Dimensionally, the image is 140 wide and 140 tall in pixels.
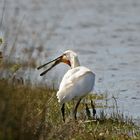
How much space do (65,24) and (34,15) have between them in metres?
2.39

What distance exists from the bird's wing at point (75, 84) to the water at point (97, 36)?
1.68 feet

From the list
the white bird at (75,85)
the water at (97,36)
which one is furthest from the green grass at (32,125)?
the water at (97,36)

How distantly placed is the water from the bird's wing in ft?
1.68

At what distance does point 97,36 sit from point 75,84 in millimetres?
12766

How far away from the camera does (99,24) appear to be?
2641 cm

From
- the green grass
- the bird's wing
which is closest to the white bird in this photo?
the bird's wing

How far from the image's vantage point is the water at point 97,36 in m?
15.2

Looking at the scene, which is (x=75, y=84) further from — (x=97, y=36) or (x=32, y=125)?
(x=97, y=36)

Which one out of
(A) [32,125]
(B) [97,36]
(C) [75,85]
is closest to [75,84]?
(C) [75,85]

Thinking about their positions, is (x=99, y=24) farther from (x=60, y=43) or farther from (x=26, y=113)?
(x=26, y=113)

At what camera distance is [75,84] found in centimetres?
1106

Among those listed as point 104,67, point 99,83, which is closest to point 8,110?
point 99,83

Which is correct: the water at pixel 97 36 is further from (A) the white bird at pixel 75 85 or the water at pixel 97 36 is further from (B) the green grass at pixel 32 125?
(B) the green grass at pixel 32 125

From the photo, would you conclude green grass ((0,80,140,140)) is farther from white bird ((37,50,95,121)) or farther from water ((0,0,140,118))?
water ((0,0,140,118))
